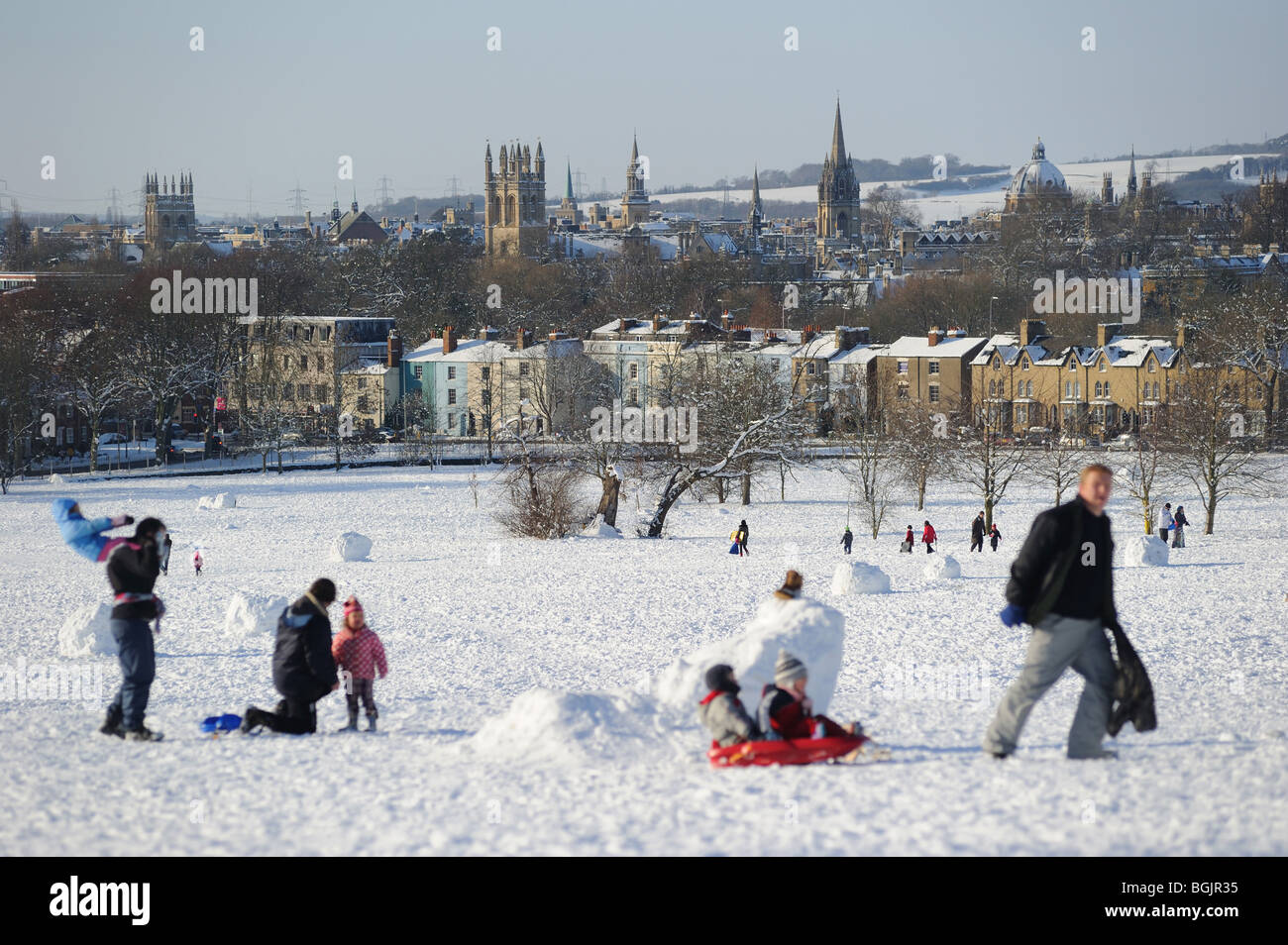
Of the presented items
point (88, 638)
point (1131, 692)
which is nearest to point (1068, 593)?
point (1131, 692)

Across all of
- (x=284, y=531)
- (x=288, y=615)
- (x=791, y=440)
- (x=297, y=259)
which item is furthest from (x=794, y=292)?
(x=288, y=615)

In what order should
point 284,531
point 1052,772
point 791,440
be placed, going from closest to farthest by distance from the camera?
point 1052,772 → point 284,531 → point 791,440

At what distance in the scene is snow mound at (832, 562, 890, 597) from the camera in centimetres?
2272

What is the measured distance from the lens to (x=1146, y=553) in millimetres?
27234

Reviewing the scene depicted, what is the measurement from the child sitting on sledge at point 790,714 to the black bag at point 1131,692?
1.54 meters

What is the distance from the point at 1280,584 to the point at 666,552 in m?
12.3

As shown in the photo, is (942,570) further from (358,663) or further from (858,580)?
(358,663)

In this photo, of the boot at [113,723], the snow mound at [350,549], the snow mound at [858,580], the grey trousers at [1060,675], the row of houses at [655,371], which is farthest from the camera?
the row of houses at [655,371]

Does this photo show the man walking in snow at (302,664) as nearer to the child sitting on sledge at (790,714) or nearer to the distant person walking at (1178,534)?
the child sitting on sledge at (790,714)

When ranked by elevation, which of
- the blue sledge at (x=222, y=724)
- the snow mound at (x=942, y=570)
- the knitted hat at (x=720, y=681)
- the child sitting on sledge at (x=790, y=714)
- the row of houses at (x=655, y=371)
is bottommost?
the snow mound at (x=942, y=570)

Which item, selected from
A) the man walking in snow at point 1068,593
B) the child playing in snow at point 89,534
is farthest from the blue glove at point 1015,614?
the child playing in snow at point 89,534

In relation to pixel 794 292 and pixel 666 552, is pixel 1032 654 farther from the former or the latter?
pixel 794 292

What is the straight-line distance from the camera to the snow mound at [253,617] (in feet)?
60.3

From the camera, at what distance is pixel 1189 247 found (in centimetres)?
13825
